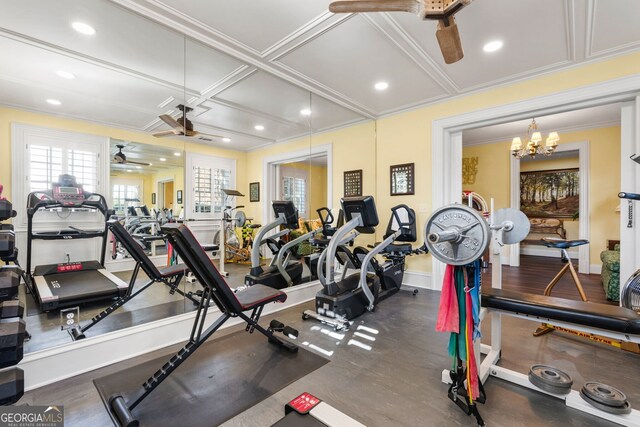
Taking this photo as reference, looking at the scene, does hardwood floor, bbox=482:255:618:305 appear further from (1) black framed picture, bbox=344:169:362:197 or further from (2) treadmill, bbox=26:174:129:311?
(2) treadmill, bbox=26:174:129:311

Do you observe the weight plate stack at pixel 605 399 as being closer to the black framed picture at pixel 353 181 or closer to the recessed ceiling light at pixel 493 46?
the recessed ceiling light at pixel 493 46

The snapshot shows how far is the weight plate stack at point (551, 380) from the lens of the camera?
1727 millimetres

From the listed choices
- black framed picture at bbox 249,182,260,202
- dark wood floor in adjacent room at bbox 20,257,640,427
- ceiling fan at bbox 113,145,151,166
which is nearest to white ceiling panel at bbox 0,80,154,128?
ceiling fan at bbox 113,145,151,166

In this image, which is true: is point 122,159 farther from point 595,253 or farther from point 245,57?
point 595,253

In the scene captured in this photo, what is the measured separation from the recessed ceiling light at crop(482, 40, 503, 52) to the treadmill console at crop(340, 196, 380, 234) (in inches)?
77.0

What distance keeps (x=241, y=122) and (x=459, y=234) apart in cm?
311

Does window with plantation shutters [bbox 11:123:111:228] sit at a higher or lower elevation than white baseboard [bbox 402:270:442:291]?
higher

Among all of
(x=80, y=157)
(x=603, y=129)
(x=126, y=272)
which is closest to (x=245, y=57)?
(x=80, y=157)

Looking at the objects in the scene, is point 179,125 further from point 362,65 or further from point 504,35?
point 504,35

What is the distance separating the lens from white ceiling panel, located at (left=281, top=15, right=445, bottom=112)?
269 cm

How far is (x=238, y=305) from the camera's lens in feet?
6.44

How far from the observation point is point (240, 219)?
3568 mm

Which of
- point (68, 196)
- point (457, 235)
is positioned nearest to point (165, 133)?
point (68, 196)

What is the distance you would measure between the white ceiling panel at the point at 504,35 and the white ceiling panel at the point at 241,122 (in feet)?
6.87
